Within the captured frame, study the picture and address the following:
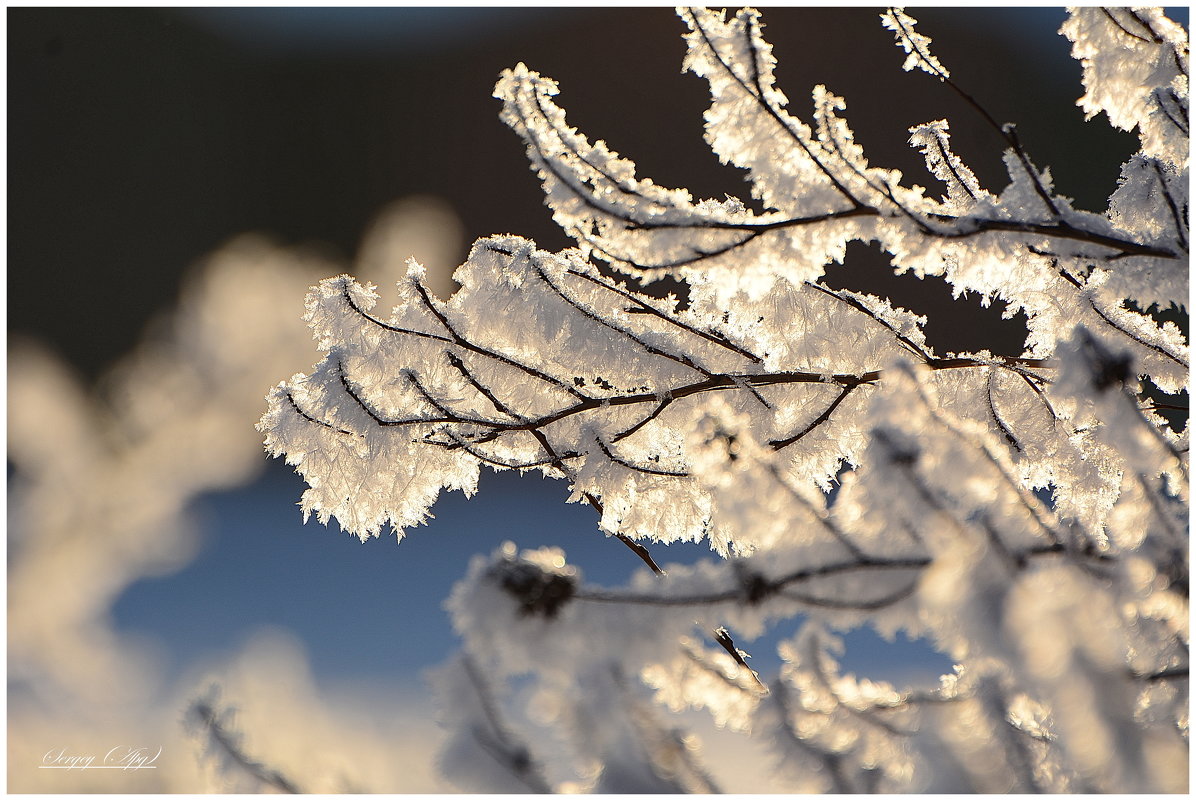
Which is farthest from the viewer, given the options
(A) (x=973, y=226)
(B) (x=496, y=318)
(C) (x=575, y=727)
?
(B) (x=496, y=318)

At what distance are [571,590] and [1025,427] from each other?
4.45 feet

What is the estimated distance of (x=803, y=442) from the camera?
187 centimetres

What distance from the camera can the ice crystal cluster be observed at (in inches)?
39.3

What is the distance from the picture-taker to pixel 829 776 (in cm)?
110

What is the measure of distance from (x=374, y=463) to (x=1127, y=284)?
1.53 meters

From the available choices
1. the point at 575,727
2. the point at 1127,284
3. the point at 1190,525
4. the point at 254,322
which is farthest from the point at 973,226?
the point at 254,322

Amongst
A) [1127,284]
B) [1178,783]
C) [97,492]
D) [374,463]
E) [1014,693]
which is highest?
[374,463]

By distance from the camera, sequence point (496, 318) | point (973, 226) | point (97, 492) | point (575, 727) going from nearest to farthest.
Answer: point (97, 492) < point (575, 727) < point (973, 226) < point (496, 318)

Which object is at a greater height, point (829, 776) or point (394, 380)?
point (394, 380)

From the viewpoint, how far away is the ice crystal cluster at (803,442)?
998mm

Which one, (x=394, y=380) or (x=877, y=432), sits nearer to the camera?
(x=877, y=432)

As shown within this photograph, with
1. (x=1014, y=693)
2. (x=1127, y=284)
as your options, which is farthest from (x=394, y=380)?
(x=1127, y=284)

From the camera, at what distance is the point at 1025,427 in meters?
1.89

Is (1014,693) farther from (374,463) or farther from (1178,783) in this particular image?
(374,463)
